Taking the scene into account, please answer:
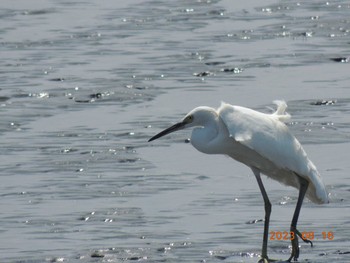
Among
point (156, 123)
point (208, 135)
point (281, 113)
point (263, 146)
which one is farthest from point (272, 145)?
point (156, 123)

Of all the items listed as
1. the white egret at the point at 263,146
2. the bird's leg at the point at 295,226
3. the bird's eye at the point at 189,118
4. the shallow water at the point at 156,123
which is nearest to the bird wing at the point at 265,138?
the white egret at the point at 263,146

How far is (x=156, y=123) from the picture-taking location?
16031mm

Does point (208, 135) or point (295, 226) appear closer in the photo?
point (295, 226)

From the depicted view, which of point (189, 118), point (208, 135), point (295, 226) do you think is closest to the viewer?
point (295, 226)

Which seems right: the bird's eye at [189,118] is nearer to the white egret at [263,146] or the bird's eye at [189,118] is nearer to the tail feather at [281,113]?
the white egret at [263,146]

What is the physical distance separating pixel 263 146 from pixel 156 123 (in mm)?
4996

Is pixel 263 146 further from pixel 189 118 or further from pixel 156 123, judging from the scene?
A: pixel 156 123

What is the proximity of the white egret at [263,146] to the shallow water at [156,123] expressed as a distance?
0.36 metres

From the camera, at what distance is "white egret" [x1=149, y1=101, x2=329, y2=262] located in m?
11.1

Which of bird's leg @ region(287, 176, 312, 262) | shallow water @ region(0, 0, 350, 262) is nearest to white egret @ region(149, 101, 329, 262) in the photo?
bird's leg @ region(287, 176, 312, 262)

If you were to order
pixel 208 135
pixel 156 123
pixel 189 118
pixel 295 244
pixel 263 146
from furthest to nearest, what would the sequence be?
pixel 156 123, pixel 189 118, pixel 208 135, pixel 263 146, pixel 295 244

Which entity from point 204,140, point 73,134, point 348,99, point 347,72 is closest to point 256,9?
point 347,72

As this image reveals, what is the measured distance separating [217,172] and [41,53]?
895cm

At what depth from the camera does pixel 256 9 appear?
2650 cm
